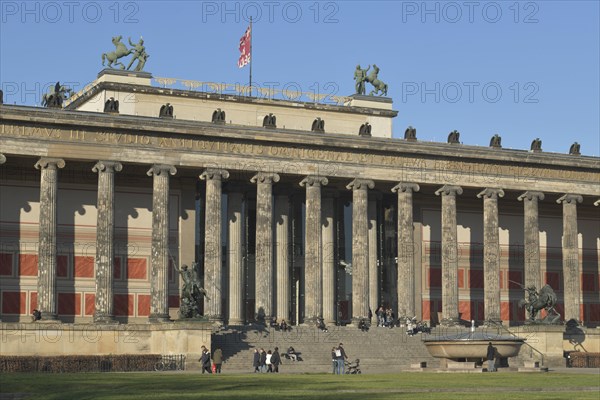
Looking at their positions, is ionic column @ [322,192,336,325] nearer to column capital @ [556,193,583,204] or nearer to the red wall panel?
column capital @ [556,193,583,204]

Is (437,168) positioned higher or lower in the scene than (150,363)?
higher

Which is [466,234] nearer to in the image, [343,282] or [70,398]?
[343,282]

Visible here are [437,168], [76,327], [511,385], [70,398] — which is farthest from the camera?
[437,168]

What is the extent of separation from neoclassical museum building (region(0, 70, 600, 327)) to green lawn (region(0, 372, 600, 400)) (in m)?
20.5

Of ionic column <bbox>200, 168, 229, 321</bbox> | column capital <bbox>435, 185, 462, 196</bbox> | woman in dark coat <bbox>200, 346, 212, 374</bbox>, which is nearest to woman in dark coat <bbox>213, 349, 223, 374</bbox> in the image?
woman in dark coat <bbox>200, 346, 212, 374</bbox>

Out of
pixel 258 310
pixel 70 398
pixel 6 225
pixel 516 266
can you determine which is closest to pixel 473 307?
pixel 516 266

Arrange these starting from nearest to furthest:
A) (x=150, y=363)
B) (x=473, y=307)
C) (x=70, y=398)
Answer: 1. (x=70, y=398)
2. (x=150, y=363)
3. (x=473, y=307)

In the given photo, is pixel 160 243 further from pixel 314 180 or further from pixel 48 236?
pixel 314 180

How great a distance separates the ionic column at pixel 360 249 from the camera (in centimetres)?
7400

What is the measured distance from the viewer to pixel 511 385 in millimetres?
41062

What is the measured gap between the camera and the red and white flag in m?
82.7

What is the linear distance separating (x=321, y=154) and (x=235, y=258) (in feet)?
27.3

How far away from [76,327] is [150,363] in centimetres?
684

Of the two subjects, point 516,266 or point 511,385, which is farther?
point 516,266
